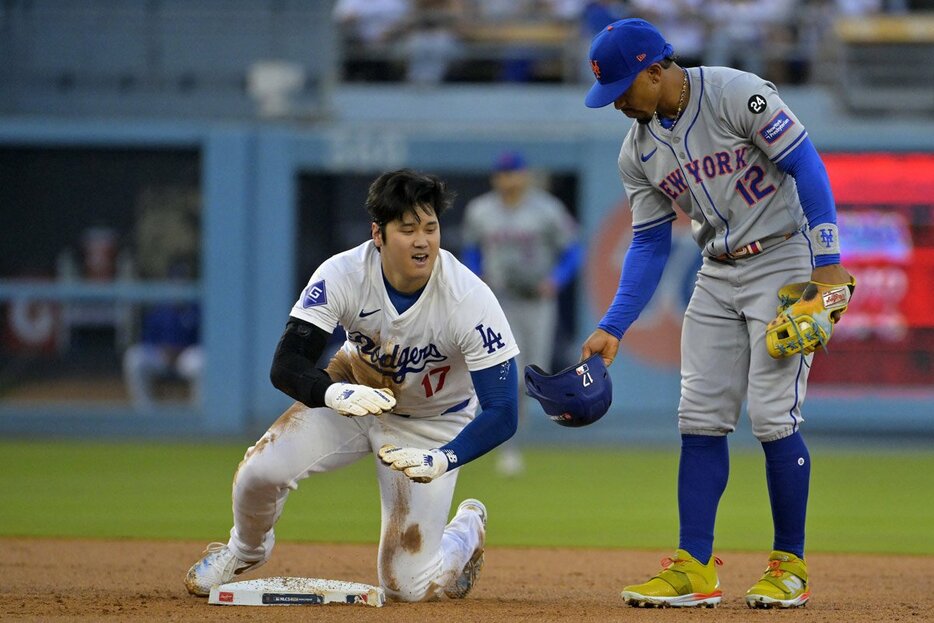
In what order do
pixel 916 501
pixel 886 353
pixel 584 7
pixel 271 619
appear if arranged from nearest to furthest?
pixel 271 619 → pixel 916 501 → pixel 886 353 → pixel 584 7

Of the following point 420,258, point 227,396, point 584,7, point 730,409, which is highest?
point 584,7

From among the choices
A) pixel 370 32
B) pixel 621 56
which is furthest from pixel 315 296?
pixel 370 32

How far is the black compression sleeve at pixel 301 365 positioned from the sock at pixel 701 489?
4.53ft

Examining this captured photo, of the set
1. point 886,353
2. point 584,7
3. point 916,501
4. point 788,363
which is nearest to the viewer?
point 788,363

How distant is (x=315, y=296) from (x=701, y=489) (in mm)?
1572

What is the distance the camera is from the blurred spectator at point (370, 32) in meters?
14.5

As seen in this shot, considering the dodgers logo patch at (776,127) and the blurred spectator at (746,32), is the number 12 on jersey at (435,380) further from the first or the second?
the blurred spectator at (746,32)

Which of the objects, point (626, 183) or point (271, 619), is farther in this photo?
point (626, 183)

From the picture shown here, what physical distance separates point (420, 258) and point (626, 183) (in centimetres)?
96

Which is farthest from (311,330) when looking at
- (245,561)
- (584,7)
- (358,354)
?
(584,7)

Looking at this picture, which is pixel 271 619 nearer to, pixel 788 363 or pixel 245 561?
pixel 245 561

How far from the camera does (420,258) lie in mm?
4777

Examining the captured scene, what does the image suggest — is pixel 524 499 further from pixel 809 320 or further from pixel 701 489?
pixel 809 320

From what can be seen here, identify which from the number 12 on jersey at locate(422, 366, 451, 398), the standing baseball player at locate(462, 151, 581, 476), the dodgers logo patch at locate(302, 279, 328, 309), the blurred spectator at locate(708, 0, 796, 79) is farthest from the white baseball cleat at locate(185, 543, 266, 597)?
the blurred spectator at locate(708, 0, 796, 79)
